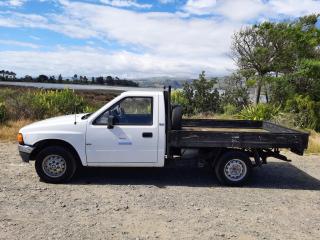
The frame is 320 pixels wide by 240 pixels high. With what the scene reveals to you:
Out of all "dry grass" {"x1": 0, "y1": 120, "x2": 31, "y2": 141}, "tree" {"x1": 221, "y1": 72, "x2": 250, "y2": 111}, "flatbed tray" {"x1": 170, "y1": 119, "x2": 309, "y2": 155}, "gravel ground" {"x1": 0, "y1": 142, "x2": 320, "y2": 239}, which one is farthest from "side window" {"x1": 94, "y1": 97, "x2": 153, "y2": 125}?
"tree" {"x1": 221, "y1": 72, "x2": 250, "y2": 111}

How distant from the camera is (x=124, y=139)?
7.56 metres

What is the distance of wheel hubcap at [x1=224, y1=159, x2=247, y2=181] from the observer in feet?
26.0

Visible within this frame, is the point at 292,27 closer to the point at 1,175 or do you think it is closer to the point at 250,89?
the point at 250,89

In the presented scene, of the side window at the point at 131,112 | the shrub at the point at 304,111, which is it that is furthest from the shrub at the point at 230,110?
the side window at the point at 131,112

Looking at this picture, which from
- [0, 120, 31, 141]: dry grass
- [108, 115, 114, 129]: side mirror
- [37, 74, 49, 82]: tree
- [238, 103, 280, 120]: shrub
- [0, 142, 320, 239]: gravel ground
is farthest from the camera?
[37, 74, 49, 82]: tree

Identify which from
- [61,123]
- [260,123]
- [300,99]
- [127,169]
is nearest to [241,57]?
[300,99]

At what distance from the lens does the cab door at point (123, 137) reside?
7.55 m

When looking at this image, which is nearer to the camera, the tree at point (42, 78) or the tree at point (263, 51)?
Answer: the tree at point (263, 51)

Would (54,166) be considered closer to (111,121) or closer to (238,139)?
(111,121)

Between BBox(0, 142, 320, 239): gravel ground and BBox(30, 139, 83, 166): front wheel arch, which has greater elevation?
BBox(30, 139, 83, 166): front wheel arch

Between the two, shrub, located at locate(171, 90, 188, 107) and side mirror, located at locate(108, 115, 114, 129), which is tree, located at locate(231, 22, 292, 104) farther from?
side mirror, located at locate(108, 115, 114, 129)

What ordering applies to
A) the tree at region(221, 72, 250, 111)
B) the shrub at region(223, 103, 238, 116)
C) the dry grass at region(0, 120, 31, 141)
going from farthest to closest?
the tree at region(221, 72, 250, 111)
the shrub at region(223, 103, 238, 116)
the dry grass at region(0, 120, 31, 141)

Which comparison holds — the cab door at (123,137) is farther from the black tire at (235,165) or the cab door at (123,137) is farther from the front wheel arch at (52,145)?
the black tire at (235,165)

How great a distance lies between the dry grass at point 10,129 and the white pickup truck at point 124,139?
506 cm
